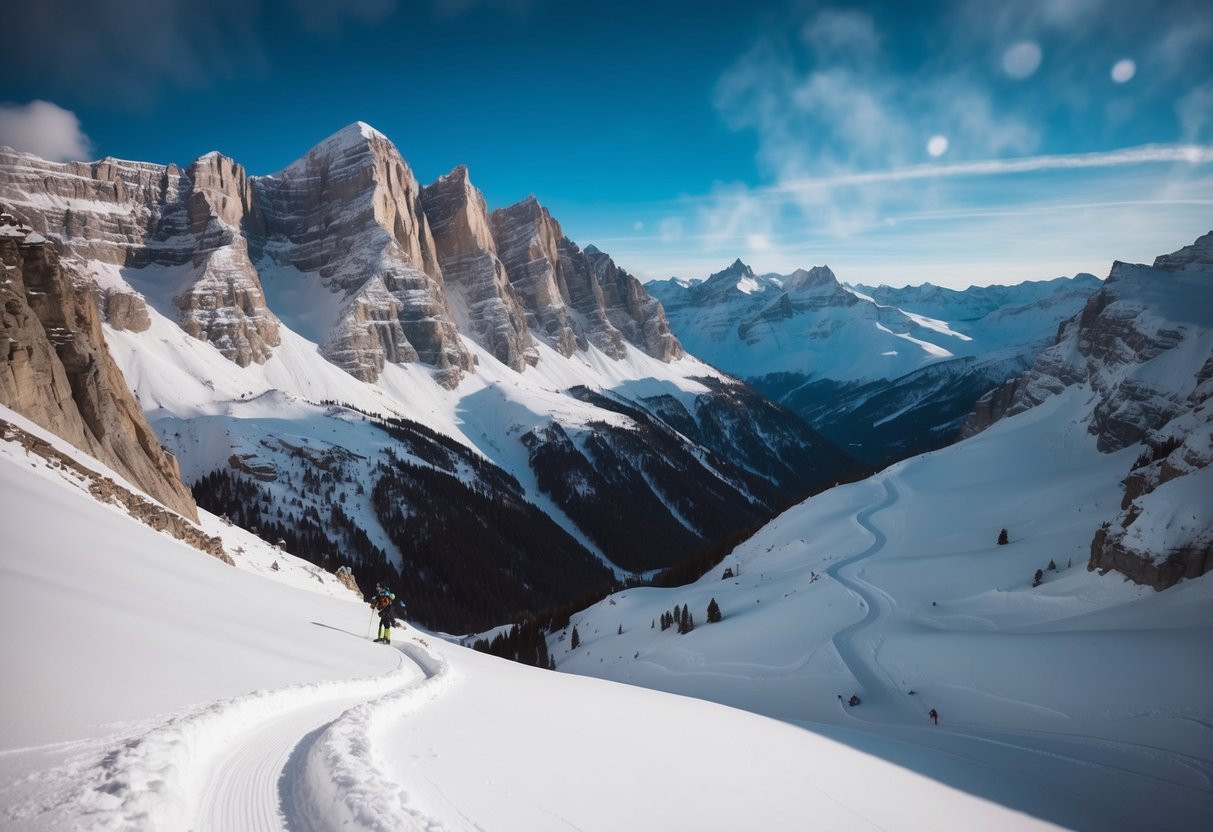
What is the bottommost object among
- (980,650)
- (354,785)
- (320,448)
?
(354,785)

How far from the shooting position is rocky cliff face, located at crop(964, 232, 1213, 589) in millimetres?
31531

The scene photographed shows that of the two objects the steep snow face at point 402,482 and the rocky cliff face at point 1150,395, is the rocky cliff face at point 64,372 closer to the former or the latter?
the steep snow face at point 402,482

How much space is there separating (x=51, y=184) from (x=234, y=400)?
348ft

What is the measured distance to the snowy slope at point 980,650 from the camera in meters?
18.3

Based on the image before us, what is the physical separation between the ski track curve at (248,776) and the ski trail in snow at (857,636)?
26.0 meters

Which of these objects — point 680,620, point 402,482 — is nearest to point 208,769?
point 680,620

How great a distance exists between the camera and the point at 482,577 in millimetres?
112938

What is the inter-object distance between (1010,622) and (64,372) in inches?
2287

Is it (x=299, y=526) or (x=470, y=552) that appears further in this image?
(x=470, y=552)

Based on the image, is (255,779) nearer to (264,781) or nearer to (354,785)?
(264,781)

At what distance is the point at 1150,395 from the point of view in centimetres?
7744

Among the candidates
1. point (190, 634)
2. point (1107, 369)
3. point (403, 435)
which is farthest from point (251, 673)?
point (403, 435)

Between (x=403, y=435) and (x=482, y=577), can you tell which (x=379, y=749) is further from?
(x=403, y=435)

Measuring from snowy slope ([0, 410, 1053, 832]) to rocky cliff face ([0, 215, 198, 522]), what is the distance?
19207 millimetres
